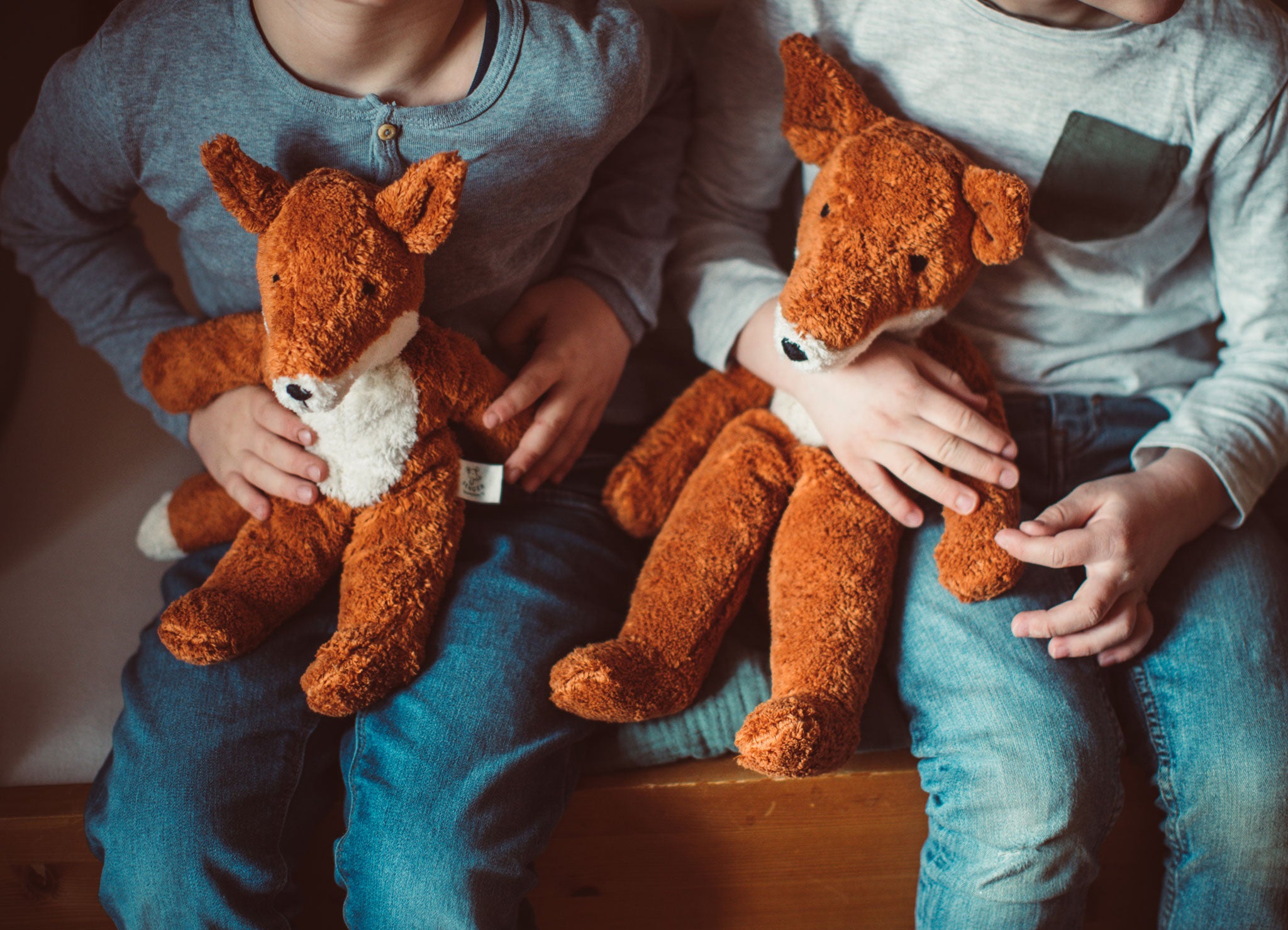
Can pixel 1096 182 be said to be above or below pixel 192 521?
above

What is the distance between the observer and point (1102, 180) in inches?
30.2

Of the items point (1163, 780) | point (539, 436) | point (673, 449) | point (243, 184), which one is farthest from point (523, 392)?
point (1163, 780)

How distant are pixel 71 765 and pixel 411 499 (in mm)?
364

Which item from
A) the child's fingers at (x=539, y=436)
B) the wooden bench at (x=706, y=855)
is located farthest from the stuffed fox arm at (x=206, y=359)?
the wooden bench at (x=706, y=855)

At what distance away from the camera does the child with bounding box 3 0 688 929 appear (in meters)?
0.63

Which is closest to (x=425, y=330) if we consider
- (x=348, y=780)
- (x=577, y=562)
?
(x=577, y=562)

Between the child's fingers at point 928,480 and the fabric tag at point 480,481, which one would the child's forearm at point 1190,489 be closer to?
the child's fingers at point 928,480

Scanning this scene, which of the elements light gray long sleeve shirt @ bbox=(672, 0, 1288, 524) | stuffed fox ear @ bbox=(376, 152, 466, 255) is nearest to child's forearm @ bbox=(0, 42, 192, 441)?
stuffed fox ear @ bbox=(376, 152, 466, 255)

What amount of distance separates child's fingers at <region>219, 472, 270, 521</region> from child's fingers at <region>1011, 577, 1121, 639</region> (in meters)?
0.58

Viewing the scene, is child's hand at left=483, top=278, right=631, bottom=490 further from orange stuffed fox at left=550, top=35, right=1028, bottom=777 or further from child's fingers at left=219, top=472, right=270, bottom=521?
child's fingers at left=219, top=472, right=270, bottom=521

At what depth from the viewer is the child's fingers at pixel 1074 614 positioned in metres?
0.70

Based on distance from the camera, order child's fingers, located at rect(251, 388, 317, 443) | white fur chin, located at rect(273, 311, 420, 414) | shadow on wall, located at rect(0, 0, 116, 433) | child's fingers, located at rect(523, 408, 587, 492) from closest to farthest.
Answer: white fur chin, located at rect(273, 311, 420, 414), child's fingers, located at rect(251, 388, 317, 443), child's fingers, located at rect(523, 408, 587, 492), shadow on wall, located at rect(0, 0, 116, 433)

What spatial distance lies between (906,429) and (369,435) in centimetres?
41

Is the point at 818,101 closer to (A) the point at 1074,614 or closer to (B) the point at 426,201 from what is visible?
(B) the point at 426,201
